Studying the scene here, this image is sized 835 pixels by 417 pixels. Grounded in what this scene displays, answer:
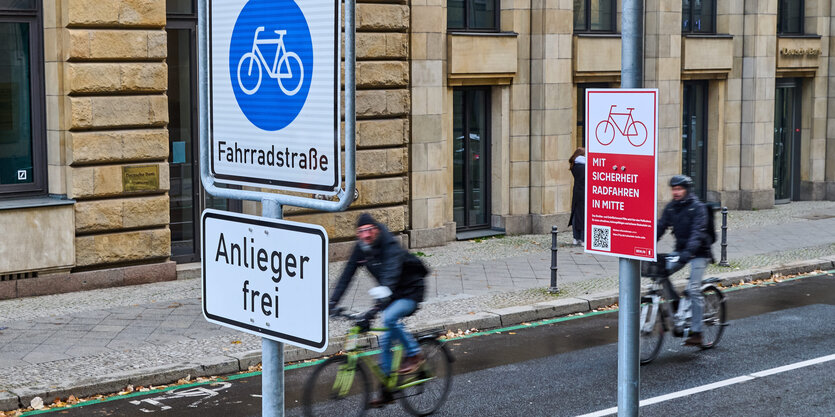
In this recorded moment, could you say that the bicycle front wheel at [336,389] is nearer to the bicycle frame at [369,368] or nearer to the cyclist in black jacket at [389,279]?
the bicycle frame at [369,368]

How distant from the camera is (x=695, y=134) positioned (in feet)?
86.8

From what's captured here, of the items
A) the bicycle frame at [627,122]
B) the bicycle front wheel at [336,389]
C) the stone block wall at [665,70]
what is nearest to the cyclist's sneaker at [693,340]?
the bicycle front wheel at [336,389]

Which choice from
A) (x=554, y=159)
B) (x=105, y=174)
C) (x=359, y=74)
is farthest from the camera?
(x=554, y=159)

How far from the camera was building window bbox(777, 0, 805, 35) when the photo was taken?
2835 cm

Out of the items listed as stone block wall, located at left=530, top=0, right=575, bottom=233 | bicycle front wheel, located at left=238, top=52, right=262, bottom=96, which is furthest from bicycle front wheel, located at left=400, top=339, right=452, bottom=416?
stone block wall, located at left=530, top=0, right=575, bottom=233

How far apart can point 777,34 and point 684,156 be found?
459 centimetres

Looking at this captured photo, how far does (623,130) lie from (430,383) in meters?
4.19

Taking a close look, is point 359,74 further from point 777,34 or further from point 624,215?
point 777,34

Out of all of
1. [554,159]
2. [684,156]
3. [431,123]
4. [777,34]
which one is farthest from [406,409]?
[777,34]

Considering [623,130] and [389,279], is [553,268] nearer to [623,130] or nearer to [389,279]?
[389,279]

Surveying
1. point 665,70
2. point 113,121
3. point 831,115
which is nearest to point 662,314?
point 113,121

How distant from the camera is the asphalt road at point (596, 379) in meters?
9.76

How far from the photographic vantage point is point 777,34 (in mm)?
27656

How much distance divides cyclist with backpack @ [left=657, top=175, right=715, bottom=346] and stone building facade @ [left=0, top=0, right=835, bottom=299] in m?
6.88
